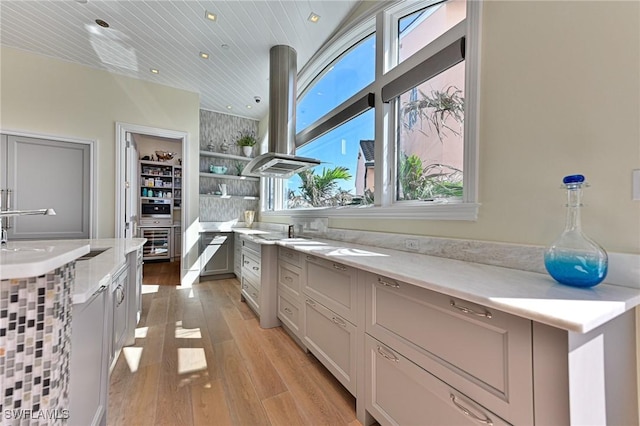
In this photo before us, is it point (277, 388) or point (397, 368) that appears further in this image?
point (277, 388)

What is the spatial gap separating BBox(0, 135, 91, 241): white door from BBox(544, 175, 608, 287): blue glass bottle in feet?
15.5

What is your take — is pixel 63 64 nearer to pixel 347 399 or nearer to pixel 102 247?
pixel 102 247

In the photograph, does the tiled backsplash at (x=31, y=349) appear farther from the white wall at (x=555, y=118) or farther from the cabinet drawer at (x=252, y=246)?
the cabinet drawer at (x=252, y=246)

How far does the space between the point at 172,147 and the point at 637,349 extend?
7.56m

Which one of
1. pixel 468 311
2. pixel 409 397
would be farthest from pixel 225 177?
pixel 468 311

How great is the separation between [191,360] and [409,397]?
1676mm

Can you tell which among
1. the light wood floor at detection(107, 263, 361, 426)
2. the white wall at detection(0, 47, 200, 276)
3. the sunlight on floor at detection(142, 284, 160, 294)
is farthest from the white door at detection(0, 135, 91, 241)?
the light wood floor at detection(107, 263, 361, 426)

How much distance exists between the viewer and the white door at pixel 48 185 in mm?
3010

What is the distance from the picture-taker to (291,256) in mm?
2277

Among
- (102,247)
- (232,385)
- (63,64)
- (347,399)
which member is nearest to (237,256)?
(102,247)

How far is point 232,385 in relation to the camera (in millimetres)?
1668

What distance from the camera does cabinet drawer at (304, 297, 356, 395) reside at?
4.83 ft

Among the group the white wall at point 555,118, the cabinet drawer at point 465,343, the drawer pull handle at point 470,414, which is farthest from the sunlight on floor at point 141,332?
the white wall at point 555,118

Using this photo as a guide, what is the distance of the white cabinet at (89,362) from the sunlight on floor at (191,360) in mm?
639
